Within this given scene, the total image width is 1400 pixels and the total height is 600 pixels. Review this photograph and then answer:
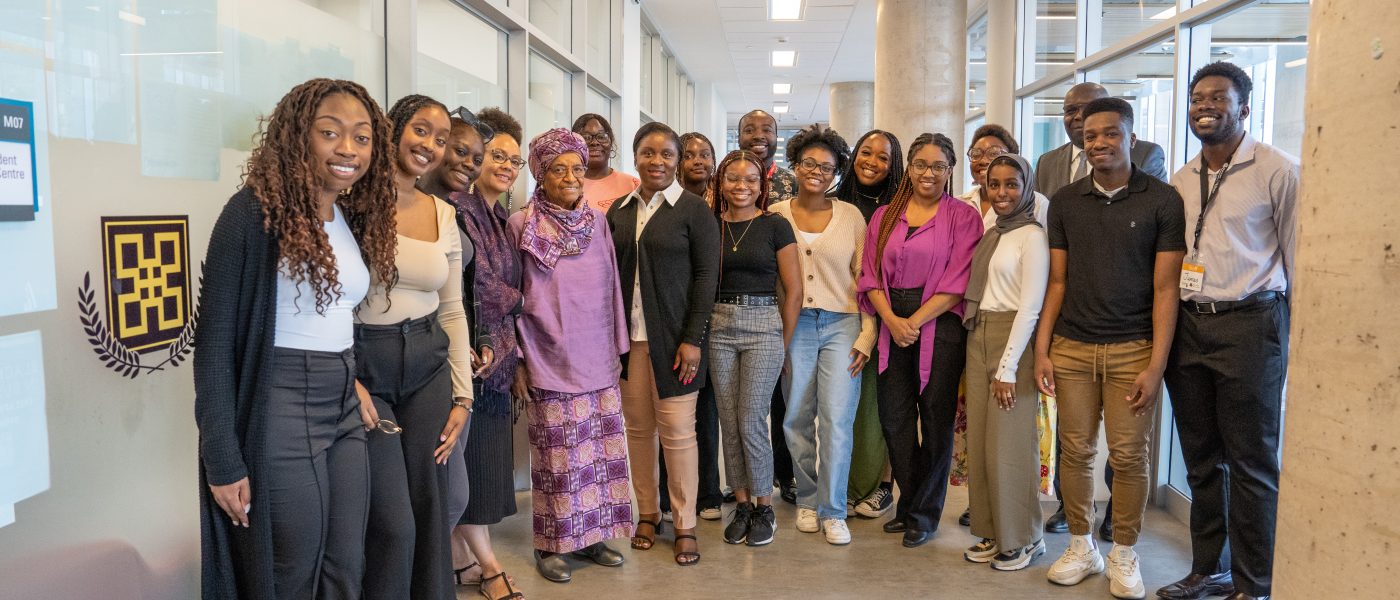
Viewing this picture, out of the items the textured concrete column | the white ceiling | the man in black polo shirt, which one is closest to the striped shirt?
the man in black polo shirt

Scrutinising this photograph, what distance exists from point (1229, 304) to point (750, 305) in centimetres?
162

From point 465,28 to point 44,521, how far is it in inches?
139

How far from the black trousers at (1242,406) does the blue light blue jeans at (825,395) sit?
119cm

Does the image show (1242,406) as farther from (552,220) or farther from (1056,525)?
(552,220)

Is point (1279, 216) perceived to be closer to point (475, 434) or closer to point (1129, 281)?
point (1129, 281)

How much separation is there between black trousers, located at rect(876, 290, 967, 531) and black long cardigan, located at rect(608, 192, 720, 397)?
0.80 m

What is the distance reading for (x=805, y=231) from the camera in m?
3.79

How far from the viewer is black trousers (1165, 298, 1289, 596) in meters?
2.91

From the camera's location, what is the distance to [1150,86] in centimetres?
480

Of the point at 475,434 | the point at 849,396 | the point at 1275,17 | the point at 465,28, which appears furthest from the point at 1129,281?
the point at 465,28

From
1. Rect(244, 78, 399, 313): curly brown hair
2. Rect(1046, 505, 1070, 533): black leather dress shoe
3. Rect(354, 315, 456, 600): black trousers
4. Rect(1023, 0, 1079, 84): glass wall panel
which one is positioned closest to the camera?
Rect(244, 78, 399, 313): curly brown hair

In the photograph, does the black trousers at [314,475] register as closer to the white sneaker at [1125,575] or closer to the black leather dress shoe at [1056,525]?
the white sneaker at [1125,575]

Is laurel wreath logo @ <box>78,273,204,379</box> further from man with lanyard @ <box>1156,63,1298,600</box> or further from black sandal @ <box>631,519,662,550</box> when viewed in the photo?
man with lanyard @ <box>1156,63,1298,600</box>

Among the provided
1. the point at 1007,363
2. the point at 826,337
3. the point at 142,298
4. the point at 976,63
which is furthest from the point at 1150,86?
the point at 976,63
